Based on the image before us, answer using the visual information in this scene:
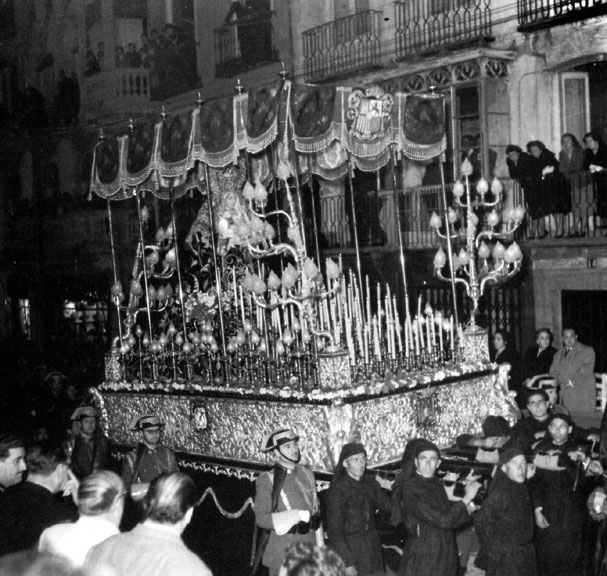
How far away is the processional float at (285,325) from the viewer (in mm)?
7473

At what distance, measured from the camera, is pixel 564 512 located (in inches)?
229

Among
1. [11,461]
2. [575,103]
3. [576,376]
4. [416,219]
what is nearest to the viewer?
[11,461]

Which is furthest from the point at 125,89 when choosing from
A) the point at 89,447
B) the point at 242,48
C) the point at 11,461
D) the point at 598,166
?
the point at 11,461

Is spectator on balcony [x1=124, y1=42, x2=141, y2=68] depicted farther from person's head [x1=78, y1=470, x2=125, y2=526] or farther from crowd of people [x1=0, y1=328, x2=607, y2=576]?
person's head [x1=78, y1=470, x2=125, y2=526]

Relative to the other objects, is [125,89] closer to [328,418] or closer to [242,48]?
[242,48]

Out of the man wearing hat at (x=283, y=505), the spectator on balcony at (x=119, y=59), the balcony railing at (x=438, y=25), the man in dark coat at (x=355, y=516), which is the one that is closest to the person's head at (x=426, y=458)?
the man in dark coat at (x=355, y=516)

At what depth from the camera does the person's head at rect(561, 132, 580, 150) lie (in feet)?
40.8

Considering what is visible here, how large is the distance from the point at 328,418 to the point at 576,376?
343 centimetres

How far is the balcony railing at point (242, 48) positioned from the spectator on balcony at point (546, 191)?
249 inches

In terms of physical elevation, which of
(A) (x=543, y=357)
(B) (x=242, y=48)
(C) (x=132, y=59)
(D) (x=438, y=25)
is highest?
(C) (x=132, y=59)

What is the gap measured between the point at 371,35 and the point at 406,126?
27.6 ft

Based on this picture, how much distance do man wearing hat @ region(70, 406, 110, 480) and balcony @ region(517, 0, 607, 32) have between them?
8502 millimetres

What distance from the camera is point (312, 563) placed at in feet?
9.96

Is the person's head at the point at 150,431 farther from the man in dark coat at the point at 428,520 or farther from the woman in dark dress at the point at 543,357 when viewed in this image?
the woman in dark dress at the point at 543,357
